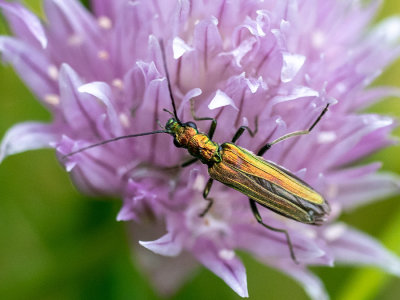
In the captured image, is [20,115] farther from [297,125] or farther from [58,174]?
[297,125]

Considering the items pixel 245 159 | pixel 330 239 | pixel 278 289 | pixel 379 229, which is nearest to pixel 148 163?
pixel 245 159

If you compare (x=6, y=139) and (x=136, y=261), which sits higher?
(x=6, y=139)

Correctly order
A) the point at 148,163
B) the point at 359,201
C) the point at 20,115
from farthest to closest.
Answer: the point at 20,115 < the point at 359,201 < the point at 148,163

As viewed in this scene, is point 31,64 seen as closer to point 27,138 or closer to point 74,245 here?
point 27,138

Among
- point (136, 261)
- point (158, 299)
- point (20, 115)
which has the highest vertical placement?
point (20, 115)

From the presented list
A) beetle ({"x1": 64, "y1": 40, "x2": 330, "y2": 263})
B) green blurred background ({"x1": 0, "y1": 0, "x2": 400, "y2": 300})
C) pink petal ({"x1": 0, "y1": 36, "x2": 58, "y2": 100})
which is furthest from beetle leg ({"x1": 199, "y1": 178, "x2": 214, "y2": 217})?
pink petal ({"x1": 0, "y1": 36, "x2": 58, "y2": 100})

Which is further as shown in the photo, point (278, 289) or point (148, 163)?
point (278, 289)
